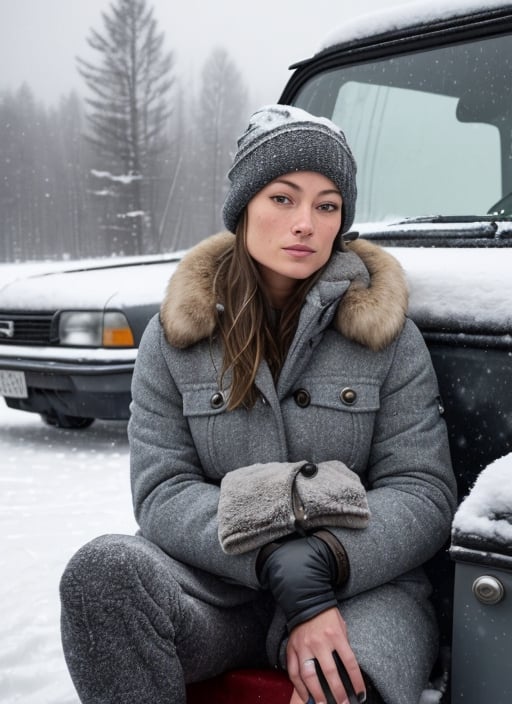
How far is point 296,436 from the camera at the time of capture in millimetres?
1688

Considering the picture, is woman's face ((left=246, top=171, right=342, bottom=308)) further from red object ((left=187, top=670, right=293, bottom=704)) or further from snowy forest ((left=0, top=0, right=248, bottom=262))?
snowy forest ((left=0, top=0, right=248, bottom=262))

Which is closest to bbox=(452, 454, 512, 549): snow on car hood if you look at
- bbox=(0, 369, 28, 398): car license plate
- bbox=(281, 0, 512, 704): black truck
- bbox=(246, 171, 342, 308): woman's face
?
bbox=(281, 0, 512, 704): black truck

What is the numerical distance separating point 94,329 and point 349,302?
3.03 m

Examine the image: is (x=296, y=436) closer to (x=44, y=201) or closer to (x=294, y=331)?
(x=294, y=331)

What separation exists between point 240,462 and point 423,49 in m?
1.71

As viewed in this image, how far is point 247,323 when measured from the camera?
5.72 ft

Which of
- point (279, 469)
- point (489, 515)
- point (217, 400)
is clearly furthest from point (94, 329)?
point (489, 515)

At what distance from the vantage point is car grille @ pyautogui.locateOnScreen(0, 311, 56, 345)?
4641mm

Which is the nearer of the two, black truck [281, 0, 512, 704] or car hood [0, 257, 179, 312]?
black truck [281, 0, 512, 704]

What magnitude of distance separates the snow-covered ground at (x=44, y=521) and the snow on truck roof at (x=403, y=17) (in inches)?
89.7

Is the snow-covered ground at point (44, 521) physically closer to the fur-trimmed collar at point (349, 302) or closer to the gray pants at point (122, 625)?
the gray pants at point (122, 625)

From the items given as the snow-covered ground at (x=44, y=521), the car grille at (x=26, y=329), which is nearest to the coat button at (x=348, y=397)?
the snow-covered ground at (x=44, y=521)

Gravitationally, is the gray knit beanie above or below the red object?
above

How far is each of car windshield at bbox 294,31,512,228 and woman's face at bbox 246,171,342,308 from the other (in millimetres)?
761
